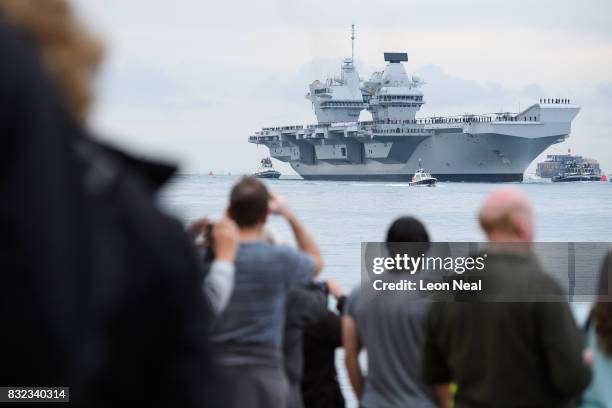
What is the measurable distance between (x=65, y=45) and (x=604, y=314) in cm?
233

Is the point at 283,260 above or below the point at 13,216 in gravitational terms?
below

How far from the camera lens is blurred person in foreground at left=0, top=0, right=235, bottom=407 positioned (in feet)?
2.72

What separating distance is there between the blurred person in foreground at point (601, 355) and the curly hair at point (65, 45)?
2.28 m

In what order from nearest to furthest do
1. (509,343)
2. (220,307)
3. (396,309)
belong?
(509,343)
(220,307)
(396,309)

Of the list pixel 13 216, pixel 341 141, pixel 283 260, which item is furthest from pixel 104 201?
pixel 341 141

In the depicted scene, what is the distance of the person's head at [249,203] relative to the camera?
131 inches

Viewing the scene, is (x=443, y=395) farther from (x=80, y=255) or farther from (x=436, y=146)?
(x=436, y=146)

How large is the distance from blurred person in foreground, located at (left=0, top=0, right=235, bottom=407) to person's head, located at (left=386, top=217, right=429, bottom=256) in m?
2.76

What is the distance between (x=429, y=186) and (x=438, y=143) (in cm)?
392

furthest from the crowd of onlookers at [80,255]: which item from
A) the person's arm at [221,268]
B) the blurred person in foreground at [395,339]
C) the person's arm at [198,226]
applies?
the blurred person in foreground at [395,339]

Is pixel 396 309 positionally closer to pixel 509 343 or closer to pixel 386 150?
pixel 509 343

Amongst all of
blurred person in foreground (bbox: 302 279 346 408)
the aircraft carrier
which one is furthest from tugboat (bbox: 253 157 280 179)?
blurred person in foreground (bbox: 302 279 346 408)

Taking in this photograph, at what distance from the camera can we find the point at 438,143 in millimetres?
76062

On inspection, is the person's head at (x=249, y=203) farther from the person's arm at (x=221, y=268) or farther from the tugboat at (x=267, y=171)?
the tugboat at (x=267, y=171)
